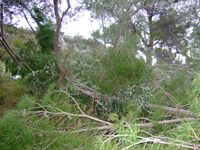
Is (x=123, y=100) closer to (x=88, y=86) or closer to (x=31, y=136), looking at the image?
(x=88, y=86)

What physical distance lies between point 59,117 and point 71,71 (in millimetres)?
1356

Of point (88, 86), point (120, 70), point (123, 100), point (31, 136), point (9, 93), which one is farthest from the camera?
point (9, 93)

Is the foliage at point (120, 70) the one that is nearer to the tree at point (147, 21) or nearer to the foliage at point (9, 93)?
the tree at point (147, 21)

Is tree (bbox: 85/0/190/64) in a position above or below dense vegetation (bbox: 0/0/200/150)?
above

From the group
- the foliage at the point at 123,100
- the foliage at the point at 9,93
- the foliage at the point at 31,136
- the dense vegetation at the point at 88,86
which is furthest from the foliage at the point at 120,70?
the foliage at the point at 9,93

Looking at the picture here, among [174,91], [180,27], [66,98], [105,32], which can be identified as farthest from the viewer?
[180,27]

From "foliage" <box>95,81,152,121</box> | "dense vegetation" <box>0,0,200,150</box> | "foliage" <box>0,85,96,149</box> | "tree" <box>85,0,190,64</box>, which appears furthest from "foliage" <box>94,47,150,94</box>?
"foliage" <box>0,85,96,149</box>

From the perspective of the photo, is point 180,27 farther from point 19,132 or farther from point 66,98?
point 19,132

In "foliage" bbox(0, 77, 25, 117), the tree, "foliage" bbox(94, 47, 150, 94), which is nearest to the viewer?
"foliage" bbox(94, 47, 150, 94)

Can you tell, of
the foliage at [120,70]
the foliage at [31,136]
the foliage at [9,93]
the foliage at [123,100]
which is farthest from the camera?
the foliage at [9,93]

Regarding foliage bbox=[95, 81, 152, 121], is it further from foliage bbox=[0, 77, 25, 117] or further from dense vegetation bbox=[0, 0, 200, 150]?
foliage bbox=[0, 77, 25, 117]

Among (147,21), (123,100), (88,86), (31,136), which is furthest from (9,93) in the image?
(147,21)

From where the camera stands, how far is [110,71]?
3096mm

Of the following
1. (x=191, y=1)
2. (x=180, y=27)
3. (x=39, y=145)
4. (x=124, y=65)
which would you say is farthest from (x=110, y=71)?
(x=180, y=27)
